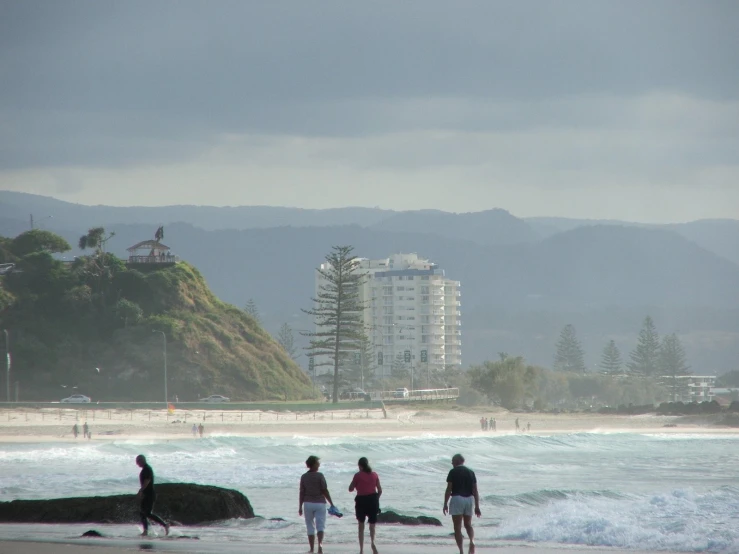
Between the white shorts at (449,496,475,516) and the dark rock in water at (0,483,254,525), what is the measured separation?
618 cm

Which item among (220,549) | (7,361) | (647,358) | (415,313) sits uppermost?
(415,313)

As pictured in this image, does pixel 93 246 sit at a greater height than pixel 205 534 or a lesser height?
greater

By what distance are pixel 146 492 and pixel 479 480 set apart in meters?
16.4

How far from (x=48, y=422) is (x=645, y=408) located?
4078cm

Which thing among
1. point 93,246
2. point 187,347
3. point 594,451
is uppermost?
point 93,246

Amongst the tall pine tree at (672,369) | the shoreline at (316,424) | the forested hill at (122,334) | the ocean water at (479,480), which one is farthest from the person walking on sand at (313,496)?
the tall pine tree at (672,369)

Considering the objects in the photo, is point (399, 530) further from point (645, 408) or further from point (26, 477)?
point (645, 408)

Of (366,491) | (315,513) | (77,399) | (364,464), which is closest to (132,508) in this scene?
(315,513)

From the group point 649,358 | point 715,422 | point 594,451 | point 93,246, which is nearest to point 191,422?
point 594,451

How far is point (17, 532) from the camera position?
53.4 ft

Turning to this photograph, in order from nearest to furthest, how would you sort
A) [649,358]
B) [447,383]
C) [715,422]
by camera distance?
[715,422], [447,383], [649,358]

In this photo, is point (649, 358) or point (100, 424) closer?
point (100, 424)

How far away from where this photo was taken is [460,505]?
42.9 ft

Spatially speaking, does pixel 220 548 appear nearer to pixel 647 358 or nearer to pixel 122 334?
pixel 122 334
